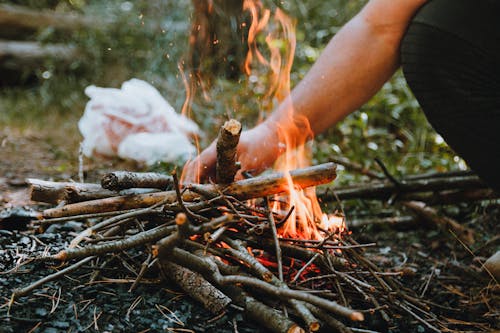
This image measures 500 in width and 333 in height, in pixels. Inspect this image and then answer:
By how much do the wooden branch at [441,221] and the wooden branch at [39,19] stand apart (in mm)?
5546

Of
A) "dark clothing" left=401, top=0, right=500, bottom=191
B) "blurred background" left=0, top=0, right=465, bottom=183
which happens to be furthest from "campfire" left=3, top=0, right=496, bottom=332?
"blurred background" left=0, top=0, right=465, bottom=183

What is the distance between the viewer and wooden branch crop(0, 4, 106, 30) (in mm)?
6750

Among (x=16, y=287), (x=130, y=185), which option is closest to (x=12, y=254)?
(x=16, y=287)

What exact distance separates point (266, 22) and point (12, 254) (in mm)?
4267

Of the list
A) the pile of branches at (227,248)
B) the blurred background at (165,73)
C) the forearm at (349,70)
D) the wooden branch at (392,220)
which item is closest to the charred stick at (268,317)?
the pile of branches at (227,248)

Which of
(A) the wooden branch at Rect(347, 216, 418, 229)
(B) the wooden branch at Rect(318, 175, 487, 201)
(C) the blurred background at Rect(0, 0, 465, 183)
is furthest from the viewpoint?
(C) the blurred background at Rect(0, 0, 465, 183)

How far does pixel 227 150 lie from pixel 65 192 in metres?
0.56

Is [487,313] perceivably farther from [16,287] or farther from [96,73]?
[96,73]

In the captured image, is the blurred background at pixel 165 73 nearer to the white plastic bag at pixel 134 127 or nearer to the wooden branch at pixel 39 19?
the wooden branch at pixel 39 19

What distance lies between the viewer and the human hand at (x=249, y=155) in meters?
1.84

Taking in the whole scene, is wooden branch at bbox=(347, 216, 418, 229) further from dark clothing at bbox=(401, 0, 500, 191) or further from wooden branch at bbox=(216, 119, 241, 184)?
wooden branch at bbox=(216, 119, 241, 184)

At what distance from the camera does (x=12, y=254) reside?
1.62m

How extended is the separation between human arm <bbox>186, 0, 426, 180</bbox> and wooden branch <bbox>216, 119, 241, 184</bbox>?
243mm

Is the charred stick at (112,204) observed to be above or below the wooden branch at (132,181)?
below
